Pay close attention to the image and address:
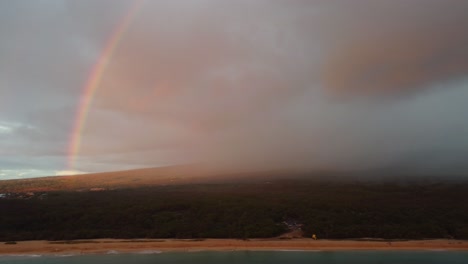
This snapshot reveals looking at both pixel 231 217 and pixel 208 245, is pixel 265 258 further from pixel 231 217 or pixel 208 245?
pixel 231 217

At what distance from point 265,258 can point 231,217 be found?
62.0 feet

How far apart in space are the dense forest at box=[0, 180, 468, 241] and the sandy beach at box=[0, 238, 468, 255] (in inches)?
118

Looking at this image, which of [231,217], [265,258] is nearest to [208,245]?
[265,258]

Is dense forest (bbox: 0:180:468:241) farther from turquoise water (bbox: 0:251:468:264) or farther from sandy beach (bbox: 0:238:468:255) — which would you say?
turquoise water (bbox: 0:251:468:264)

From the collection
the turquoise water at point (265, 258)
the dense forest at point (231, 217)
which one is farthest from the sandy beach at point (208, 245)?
the dense forest at point (231, 217)

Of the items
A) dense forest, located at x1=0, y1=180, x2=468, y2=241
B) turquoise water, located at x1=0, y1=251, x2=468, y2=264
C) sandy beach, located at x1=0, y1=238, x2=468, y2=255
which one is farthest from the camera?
dense forest, located at x1=0, y1=180, x2=468, y2=241

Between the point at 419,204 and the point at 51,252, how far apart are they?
5775cm

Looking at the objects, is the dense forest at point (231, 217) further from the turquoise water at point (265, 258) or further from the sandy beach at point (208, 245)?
the turquoise water at point (265, 258)

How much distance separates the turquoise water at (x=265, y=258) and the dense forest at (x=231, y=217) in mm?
8602

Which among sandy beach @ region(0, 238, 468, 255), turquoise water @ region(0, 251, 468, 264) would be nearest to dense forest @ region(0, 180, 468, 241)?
sandy beach @ region(0, 238, 468, 255)

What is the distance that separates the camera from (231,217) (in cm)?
5925

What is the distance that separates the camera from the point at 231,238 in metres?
52.1

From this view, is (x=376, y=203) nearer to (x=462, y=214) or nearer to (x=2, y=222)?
(x=462, y=214)

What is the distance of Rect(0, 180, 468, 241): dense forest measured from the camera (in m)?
53.4
